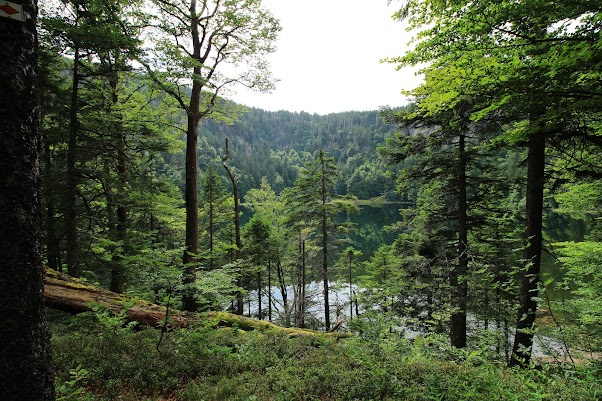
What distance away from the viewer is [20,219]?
2.14m

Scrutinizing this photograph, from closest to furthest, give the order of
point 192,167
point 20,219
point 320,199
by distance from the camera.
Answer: point 20,219 → point 192,167 → point 320,199

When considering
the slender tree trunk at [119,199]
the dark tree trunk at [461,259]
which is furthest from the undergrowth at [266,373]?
the dark tree trunk at [461,259]

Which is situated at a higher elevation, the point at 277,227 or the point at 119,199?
the point at 119,199

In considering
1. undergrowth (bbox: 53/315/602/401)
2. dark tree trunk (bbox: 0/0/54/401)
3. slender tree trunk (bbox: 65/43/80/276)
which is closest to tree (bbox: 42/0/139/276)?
slender tree trunk (bbox: 65/43/80/276)

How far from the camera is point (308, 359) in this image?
519 cm

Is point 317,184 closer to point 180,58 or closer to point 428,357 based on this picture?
point 180,58

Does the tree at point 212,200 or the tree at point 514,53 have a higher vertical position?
the tree at point 514,53

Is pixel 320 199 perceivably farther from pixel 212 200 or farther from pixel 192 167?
pixel 192 167

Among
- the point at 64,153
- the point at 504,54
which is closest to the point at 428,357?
the point at 504,54

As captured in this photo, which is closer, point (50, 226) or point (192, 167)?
point (192, 167)

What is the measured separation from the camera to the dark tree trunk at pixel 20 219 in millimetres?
2072

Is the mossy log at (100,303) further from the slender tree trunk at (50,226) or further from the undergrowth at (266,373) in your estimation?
the slender tree trunk at (50,226)

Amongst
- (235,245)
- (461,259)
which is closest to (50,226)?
(235,245)

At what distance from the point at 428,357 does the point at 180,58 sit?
8247 mm
